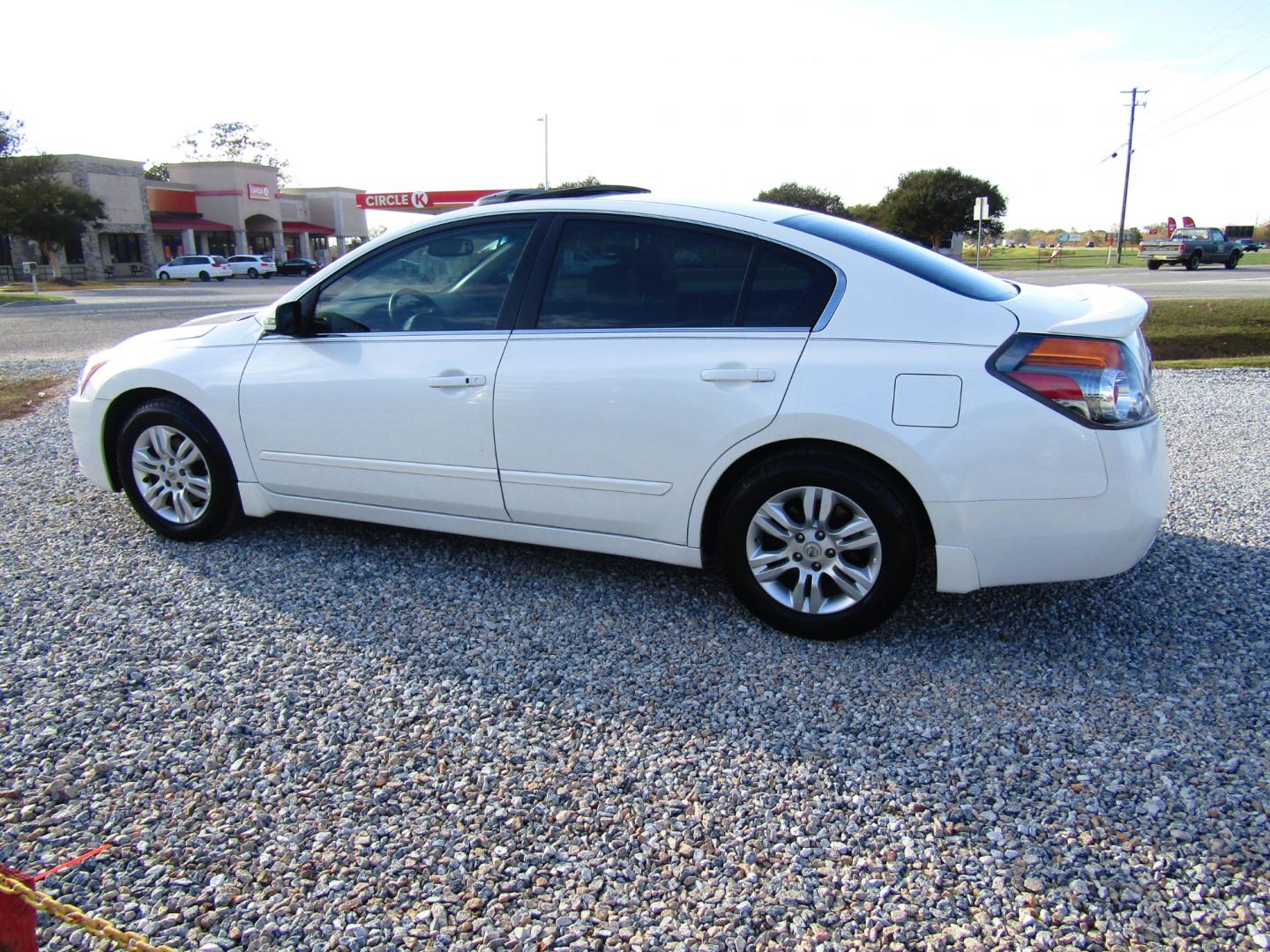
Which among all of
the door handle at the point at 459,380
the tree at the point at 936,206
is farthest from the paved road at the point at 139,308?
the tree at the point at 936,206

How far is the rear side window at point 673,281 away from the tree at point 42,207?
51384 millimetres

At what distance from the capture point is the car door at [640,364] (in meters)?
3.59

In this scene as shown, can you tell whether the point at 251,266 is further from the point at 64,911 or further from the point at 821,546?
the point at 64,911

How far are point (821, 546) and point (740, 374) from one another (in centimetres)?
72

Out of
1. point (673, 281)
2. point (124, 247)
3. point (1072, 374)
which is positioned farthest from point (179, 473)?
point (124, 247)

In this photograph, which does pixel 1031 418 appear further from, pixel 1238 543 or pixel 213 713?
pixel 213 713

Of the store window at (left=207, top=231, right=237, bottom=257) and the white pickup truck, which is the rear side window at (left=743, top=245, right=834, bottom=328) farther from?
the store window at (left=207, top=231, right=237, bottom=257)

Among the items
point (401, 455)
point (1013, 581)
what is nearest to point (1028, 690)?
point (1013, 581)

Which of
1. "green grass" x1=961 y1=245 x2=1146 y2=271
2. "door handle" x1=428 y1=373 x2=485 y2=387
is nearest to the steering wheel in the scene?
"door handle" x1=428 y1=373 x2=485 y2=387

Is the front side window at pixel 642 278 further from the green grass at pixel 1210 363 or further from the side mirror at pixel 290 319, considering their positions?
the green grass at pixel 1210 363

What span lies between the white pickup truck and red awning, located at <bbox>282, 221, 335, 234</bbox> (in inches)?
2146

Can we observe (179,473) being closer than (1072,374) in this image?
No

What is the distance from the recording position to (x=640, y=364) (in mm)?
3719

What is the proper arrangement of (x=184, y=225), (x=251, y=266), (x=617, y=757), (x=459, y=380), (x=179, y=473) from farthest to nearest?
(x=184, y=225), (x=251, y=266), (x=179, y=473), (x=459, y=380), (x=617, y=757)
